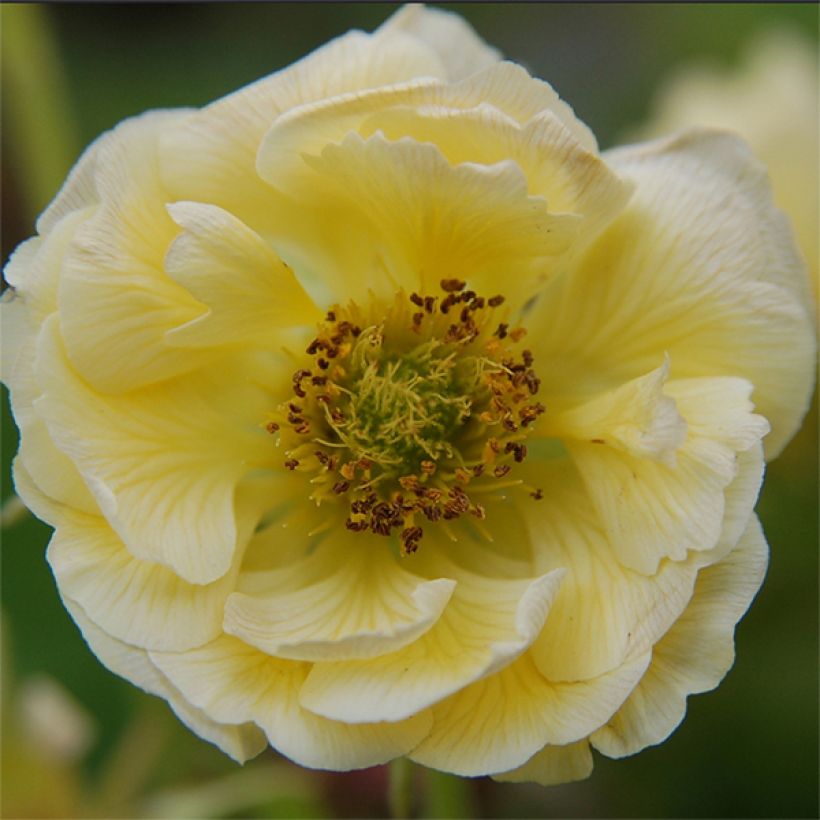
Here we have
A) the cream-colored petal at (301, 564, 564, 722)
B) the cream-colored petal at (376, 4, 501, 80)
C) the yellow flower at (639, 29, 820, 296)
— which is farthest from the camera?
the yellow flower at (639, 29, 820, 296)

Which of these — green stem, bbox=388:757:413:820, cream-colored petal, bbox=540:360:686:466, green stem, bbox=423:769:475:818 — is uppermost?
cream-colored petal, bbox=540:360:686:466

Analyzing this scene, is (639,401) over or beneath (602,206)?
beneath

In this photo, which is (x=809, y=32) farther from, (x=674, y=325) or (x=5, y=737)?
(x=5, y=737)

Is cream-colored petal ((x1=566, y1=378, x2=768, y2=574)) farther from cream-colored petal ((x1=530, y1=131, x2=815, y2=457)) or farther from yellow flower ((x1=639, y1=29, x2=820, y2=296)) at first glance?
yellow flower ((x1=639, y1=29, x2=820, y2=296))

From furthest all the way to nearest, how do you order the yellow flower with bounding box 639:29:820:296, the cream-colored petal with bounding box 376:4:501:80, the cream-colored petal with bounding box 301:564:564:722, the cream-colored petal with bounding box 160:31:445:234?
1. the yellow flower with bounding box 639:29:820:296
2. the cream-colored petal with bounding box 376:4:501:80
3. the cream-colored petal with bounding box 160:31:445:234
4. the cream-colored petal with bounding box 301:564:564:722

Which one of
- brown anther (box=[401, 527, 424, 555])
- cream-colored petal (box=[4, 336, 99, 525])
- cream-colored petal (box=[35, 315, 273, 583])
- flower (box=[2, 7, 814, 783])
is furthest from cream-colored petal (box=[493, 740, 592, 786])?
cream-colored petal (box=[4, 336, 99, 525])

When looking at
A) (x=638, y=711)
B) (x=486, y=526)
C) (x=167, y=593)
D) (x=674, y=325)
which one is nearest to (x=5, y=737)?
(x=167, y=593)

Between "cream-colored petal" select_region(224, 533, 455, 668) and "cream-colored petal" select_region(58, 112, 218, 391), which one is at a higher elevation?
"cream-colored petal" select_region(58, 112, 218, 391)
